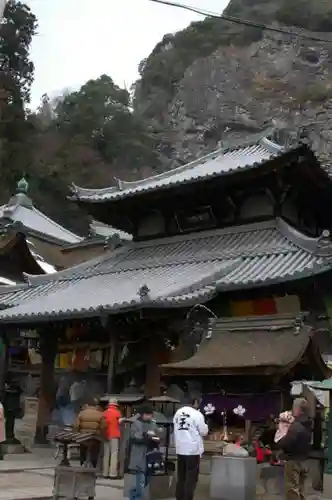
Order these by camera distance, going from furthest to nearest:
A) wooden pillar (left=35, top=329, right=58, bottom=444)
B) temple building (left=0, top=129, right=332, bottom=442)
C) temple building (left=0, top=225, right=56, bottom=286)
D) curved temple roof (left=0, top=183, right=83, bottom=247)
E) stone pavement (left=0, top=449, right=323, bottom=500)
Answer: curved temple roof (left=0, top=183, right=83, bottom=247) < temple building (left=0, top=225, right=56, bottom=286) < wooden pillar (left=35, top=329, right=58, bottom=444) < temple building (left=0, top=129, right=332, bottom=442) < stone pavement (left=0, top=449, right=323, bottom=500)

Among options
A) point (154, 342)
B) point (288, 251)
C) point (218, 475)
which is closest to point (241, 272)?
point (288, 251)

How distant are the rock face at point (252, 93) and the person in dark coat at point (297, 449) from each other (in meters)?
51.9

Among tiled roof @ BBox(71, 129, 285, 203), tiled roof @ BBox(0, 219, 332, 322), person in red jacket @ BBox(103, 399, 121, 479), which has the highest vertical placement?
tiled roof @ BBox(71, 129, 285, 203)

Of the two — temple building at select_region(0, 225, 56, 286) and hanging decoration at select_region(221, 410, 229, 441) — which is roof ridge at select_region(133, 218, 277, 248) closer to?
temple building at select_region(0, 225, 56, 286)

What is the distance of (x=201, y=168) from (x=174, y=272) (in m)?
4.21

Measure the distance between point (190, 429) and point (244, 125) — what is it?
182ft

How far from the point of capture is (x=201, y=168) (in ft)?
66.6

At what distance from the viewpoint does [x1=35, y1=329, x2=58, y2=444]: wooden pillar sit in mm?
17266

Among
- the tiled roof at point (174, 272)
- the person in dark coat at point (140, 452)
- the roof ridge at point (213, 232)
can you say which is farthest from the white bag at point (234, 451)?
the roof ridge at point (213, 232)

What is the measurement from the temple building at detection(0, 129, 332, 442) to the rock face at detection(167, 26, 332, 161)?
4040 centimetres

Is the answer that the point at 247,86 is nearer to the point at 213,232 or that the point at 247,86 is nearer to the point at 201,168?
the point at 201,168

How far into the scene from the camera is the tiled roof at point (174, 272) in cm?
1484

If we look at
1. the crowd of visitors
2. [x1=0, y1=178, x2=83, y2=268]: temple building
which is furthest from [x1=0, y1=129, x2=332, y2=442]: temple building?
[x1=0, y1=178, x2=83, y2=268]: temple building

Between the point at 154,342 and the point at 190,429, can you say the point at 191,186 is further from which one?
the point at 190,429
